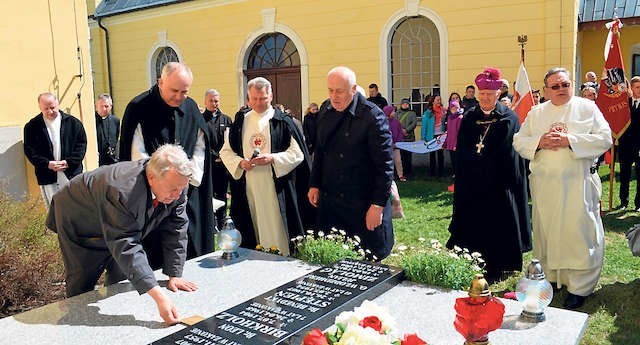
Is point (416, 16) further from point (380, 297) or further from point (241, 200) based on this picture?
point (380, 297)

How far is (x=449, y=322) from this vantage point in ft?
9.34

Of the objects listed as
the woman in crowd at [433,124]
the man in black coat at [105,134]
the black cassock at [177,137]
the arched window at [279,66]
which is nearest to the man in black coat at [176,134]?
the black cassock at [177,137]

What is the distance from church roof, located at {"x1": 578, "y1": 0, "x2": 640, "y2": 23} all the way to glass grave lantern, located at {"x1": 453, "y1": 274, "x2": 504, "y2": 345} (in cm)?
1271

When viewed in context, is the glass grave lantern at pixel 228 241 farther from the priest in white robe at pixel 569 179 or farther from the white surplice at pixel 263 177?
the priest in white robe at pixel 569 179

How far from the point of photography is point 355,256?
12.7 ft

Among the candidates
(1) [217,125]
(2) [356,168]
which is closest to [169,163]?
(2) [356,168]

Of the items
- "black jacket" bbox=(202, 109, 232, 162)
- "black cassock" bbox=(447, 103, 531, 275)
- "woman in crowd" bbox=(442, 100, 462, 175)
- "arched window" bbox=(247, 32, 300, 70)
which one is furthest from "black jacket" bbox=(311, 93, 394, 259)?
"arched window" bbox=(247, 32, 300, 70)

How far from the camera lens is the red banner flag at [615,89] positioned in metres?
7.72

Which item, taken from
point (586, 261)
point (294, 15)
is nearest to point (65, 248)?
point (586, 261)

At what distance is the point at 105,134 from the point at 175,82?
16.6 ft

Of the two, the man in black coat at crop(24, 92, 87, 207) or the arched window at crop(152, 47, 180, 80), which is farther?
the arched window at crop(152, 47, 180, 80)

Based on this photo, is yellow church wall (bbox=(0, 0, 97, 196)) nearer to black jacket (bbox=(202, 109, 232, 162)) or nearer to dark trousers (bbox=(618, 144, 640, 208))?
black jacket (bbox=(202, 109, 232, 162))

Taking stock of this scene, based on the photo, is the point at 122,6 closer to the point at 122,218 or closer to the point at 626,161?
the point at 626,161

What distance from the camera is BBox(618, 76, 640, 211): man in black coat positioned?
8.06 m
